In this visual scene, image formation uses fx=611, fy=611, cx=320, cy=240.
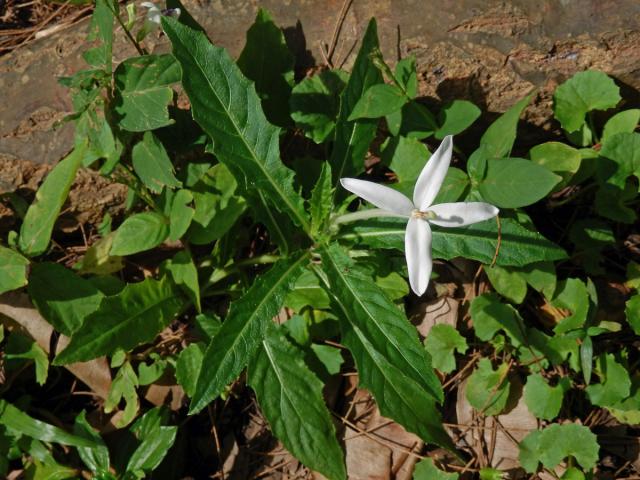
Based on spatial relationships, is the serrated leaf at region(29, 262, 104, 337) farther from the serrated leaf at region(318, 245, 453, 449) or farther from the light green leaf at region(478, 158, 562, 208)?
the light green leaf at region(478, 158, 562, 208)

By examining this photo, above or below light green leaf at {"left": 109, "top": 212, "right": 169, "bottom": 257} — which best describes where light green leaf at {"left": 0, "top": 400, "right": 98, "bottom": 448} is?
below

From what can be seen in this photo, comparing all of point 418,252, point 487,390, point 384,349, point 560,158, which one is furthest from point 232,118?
point 487,390

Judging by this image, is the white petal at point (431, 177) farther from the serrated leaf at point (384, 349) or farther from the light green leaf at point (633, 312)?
the light green leaf at point (633, 312)

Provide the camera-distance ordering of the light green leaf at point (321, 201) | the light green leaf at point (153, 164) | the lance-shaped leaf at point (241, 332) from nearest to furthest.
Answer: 1. the lance-shaped leaf at point (241, 332)
2. the light green leaf at point (321, 201)
3. the light green leaf at point (153, 164)

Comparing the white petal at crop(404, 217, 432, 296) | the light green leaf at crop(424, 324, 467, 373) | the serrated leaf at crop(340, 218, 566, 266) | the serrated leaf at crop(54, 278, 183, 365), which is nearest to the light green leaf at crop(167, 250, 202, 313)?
the serrated leaf at crop(54, 278, 183, 365)

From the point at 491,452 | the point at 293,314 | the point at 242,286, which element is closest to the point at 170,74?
the point at 242,286

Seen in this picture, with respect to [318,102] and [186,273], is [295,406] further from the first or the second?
[318,102]

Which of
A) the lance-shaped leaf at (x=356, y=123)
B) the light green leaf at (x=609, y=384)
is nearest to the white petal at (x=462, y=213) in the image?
the lance-shaped leaf at (x=356, y=123)

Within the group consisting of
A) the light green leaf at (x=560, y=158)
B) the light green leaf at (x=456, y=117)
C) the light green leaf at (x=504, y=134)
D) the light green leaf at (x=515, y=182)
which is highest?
the light green leaf at (x=456, y=117)
